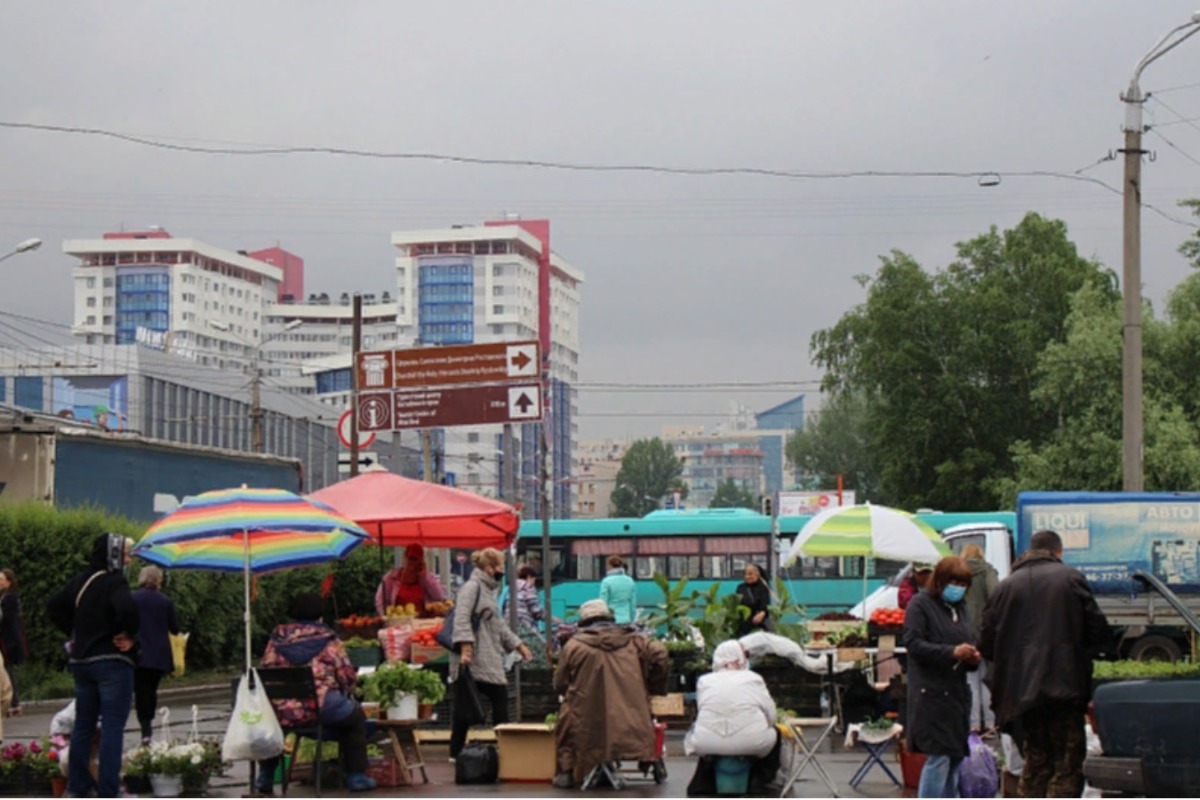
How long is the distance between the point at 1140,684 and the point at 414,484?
11.3 metres

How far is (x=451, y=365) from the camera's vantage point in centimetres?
1945

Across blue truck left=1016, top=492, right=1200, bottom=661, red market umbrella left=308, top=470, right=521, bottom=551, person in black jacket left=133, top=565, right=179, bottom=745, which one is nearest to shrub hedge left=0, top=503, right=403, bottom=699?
red market umbrella left=308, top=470, right=521, bottom=551

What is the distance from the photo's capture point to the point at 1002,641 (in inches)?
424

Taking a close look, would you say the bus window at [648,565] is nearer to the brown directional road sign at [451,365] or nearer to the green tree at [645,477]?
the brown directional road sign at [451,365]

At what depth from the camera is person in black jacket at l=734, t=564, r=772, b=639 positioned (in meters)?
20.5

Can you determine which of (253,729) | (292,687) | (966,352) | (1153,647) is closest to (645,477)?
(966,352)

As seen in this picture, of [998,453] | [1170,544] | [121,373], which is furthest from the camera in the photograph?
[121,373]

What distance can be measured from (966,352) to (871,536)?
4178 centimetres

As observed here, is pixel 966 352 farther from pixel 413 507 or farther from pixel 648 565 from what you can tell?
pixel 413 507

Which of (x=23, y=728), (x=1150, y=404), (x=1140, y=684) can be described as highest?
(x=1150, y=404)

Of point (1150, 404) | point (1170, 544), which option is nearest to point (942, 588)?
point (1170, 544)

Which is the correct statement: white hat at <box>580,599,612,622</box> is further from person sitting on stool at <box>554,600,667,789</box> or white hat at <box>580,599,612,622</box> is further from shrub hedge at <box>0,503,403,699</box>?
shrub hedge at <box>0,503,403,699</box>

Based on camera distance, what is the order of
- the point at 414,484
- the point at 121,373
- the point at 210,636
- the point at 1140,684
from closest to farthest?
1. the point at 1140,684
2. the point at 414,484
3. the point at 210,636
4. the point at 121,373

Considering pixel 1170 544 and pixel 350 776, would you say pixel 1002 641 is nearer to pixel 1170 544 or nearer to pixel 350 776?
pixel 350 776
